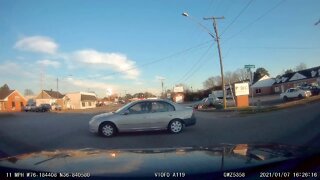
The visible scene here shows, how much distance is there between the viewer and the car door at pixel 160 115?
1374cm

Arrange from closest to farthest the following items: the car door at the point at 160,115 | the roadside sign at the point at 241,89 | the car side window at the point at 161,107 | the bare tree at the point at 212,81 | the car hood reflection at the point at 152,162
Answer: the car hood reflection at the point at 152,162
the car door at the point at 160,115
the car side window at the point at 161,107
the roadside sign at the point at 241,89
the bare tree at the point at 212,81

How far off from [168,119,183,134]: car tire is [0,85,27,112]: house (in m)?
71.8

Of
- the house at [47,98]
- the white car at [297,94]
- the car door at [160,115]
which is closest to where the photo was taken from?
the car door at [160,115]

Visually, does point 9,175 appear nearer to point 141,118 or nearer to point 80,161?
point 80,161

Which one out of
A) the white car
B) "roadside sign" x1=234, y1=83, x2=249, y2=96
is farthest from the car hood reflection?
the white car

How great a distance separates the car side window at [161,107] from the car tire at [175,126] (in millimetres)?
537

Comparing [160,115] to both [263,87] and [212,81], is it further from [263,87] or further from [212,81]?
[212,81]

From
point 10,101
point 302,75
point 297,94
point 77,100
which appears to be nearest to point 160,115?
point 297,94

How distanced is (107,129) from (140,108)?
1.53 metres

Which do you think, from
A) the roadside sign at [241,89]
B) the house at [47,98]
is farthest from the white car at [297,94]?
the house at [47,98]

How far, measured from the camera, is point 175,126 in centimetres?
1383

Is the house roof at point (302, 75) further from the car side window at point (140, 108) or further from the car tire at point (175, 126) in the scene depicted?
the car side window at point (140, 108)

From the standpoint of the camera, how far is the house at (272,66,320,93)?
79625mm

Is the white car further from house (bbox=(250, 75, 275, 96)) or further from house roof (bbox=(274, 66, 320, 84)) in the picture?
house (bbox=(250, 75, 275, 96))
